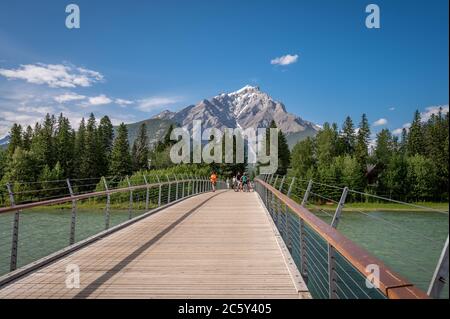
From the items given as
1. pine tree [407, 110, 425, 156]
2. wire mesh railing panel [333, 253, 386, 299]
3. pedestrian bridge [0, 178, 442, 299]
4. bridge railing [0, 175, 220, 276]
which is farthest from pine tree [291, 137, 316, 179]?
pedestrian bridge [0, 178, 442, 299]

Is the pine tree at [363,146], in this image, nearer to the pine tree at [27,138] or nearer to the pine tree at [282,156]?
the pine tree at [282,156]

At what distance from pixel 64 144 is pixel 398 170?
211ft

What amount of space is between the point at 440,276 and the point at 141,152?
95.3 m

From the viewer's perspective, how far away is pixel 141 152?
94500 millimetres

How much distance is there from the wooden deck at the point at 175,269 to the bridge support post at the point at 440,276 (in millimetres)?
2653

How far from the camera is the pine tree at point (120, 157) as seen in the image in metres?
81.1

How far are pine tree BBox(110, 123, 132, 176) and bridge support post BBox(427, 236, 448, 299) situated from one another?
81.8 m

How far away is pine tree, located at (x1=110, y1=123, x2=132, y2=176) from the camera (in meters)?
81.1
